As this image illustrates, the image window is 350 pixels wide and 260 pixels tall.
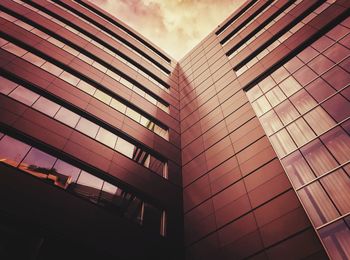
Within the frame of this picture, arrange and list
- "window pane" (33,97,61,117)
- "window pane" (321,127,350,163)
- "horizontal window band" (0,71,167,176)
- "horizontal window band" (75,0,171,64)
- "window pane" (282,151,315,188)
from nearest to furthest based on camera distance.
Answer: "window pane" (321,127,350,163) → "window pane" (282,151,315,188) → "window pane" (33,97,61,117) → "horizontal window band" (0,71,167,176) → "horizontal window band" (75,0,171,64)

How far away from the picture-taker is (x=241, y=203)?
Answer: 42.8 ft

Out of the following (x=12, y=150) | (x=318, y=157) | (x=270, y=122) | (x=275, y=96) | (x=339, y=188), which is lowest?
(x=339, y=188)

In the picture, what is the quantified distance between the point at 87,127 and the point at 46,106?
284 centimetres

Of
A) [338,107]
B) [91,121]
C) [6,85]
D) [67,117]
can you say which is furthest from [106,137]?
[338,107]

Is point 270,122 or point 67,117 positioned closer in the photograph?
point 270,122

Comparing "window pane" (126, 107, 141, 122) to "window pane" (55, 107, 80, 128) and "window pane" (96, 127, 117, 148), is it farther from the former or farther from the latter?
"window pane" (55, 107, 80, 128)

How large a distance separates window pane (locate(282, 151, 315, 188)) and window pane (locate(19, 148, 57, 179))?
1219 centimetres

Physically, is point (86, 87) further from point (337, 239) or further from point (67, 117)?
point (337, 239)

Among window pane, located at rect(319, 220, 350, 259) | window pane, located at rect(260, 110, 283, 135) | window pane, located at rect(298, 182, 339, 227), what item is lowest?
window pane, located at rect(319, 220, 350, 259)

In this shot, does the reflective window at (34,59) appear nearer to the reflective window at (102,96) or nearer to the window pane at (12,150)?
the reflective window at (102,96)

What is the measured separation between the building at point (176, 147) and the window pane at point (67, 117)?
0.10m

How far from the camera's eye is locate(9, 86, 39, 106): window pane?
14984 mm

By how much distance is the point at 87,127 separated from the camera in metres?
16.5

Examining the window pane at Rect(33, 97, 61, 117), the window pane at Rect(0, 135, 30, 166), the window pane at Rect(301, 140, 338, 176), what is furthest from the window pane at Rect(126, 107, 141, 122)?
the window pane at Rect(301, 140, 338, 176)
